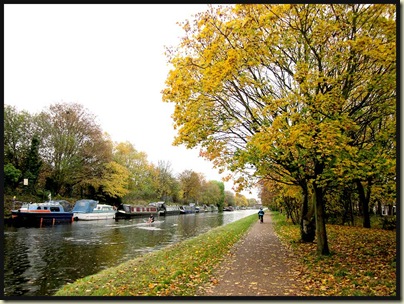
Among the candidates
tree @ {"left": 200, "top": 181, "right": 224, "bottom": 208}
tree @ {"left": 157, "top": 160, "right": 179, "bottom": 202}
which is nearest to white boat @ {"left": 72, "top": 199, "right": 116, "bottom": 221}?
tree @ {"left": 157, "top": 160, "right": 179, "bottom": 202}

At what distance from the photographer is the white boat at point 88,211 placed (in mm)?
38688

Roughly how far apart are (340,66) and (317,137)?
2.19 meters

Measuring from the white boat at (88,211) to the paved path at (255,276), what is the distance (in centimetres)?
3112

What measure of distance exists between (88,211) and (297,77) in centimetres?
3695

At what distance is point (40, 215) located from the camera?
104 feet

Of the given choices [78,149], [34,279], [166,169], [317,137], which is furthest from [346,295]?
[166,169]

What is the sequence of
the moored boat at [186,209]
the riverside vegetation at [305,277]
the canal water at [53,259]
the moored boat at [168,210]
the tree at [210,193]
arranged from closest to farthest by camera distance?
the riverside vegetation at [305,277], the canal water at [53,259], the moored boat at [168,210], the moored boat at [186,209], the tree at [210,193]

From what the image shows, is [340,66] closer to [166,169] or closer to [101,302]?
[101,302]

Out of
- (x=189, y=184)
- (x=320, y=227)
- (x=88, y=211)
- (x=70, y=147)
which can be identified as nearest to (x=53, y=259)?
(x=320, y=227)

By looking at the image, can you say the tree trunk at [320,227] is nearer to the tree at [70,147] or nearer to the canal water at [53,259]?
the canal water at [53,259]

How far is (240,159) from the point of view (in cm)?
941

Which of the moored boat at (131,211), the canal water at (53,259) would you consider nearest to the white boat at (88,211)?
the moored boat at (131,211)

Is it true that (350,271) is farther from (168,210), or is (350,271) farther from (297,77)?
(168,210)

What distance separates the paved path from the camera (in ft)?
21.9
